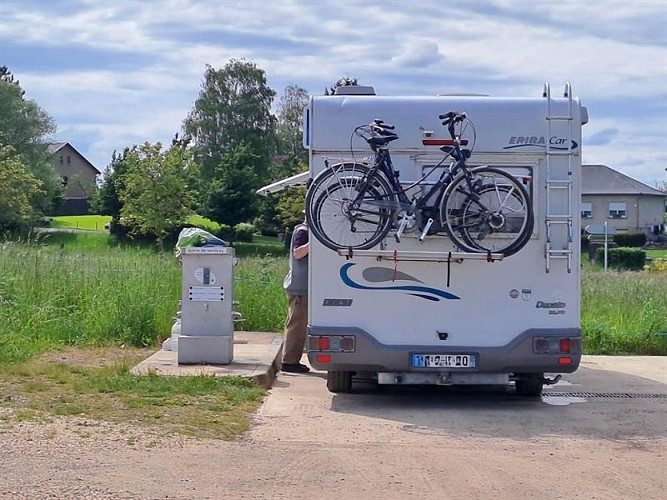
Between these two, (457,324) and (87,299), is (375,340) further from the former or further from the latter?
(87,299)

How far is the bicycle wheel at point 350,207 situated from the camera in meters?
9.34

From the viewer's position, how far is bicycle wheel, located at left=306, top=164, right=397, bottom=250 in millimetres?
9344

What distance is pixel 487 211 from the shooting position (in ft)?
30.4

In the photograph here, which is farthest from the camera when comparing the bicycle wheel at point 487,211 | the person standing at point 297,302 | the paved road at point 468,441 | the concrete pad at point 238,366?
the person standing at point 297,302

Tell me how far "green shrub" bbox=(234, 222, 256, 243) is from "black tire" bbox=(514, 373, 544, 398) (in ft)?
153

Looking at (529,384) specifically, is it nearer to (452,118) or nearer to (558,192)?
(558,192)

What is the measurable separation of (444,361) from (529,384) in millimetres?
1366

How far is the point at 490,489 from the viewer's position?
6.64m

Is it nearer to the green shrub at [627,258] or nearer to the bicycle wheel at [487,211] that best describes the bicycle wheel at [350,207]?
the bicycle wheel at [487,211]

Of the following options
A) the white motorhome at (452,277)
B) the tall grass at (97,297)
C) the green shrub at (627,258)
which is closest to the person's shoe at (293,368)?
the tall grass at (97,297)

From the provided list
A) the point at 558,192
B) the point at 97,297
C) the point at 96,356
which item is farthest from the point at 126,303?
the point at 558,192

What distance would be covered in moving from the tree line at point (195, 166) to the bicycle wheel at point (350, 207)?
1381 inches

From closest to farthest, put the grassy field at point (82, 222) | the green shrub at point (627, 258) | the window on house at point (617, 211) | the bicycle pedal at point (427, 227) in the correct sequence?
the bicycle pedal at point (427, 227) → the green shrub at point (627, 258) → the grassy field at point (82, 222) → the window on house at point (617, 211)

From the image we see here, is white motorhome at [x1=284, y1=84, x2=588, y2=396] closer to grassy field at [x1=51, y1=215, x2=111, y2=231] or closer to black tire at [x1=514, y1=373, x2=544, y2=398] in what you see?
black tire at [x1=514, y1=373, x2=544, y2=398]
